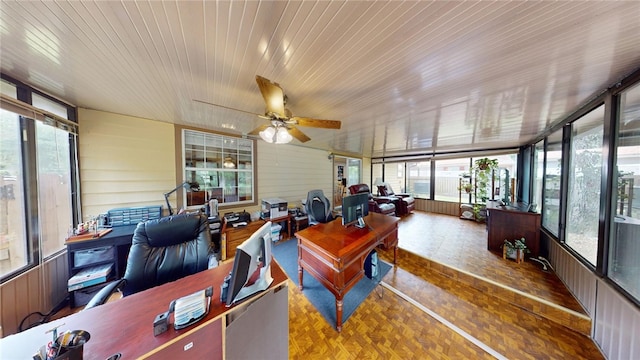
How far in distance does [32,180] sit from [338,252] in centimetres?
309

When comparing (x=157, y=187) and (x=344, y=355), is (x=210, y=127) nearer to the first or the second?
(x=157, y=187)

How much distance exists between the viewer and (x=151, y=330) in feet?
2.88

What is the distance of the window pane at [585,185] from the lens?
71.3 inches

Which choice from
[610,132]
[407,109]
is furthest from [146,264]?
[610,132]

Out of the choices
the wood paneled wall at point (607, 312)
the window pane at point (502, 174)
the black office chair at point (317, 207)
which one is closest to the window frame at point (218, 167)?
the black office chair at point (317, 207)

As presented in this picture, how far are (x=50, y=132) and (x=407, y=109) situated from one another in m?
4.15

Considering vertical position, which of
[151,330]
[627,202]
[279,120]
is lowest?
[151,330]

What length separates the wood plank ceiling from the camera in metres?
0.91

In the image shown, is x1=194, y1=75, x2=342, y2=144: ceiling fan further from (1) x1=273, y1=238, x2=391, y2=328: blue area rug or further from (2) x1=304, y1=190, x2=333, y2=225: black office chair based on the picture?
(1) x1=273, y1=238, x2=391, y2=328: blue area rug

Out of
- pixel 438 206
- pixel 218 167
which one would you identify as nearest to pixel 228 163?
pixel 218 167

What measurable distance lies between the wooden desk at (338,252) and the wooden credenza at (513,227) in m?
2.20

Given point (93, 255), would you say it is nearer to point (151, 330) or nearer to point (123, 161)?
point (123, 161)

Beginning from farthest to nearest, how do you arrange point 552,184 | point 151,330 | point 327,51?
point 552,184 → point 327,51 → point 151,330

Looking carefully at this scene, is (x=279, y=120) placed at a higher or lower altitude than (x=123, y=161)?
higher
